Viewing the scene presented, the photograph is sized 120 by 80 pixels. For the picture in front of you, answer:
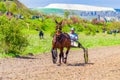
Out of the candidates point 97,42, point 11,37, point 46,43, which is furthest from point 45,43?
point 11,37

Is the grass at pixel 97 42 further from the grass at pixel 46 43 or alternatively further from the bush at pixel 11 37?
the bush at pixel 11 37

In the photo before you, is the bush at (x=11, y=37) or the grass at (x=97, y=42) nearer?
the bush at (x=11, y=37)

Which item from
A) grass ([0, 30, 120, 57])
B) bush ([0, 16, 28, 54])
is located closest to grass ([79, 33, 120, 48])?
grass ([0, 30, 120, 57])

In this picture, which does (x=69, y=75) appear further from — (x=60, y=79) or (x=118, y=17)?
(x=118, y=17)

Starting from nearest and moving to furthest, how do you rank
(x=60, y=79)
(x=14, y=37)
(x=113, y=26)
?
(x=60, y=79) < (x=14, y=37) < (x=113, y=26)

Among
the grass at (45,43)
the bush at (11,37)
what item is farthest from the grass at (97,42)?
the bush at (11,37)

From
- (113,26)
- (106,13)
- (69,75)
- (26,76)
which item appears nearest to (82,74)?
(69,75)

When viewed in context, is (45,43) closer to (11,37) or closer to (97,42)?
(97,42)

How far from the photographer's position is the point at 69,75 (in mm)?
15320

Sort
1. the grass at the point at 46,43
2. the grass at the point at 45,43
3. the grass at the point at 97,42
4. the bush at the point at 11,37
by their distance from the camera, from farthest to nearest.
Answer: the grass at the point at 97,42, the grass at the point at 46,43, the grass at the point at 45,43, the bush at the point at 11,37

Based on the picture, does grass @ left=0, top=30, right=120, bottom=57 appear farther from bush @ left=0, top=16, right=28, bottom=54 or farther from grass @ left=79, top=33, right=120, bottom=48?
bush @ left=0, top=16, right=28, bottom=54

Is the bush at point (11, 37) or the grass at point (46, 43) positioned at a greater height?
the bush at point (11, 37)

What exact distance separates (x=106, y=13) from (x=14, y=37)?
121428 mm

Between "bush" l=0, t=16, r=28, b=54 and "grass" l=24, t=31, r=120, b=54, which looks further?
"grass" l=24, t=31, r=120, b=54
